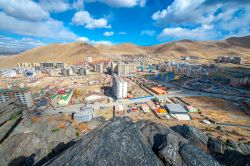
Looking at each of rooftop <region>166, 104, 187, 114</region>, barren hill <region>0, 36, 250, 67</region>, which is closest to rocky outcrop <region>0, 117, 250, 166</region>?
rooftop <region>166, 104, 187, 114</region>

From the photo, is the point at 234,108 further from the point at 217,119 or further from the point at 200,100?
the point at 217,119

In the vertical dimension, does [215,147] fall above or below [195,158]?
below

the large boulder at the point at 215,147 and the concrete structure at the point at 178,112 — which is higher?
the large boulder at the point at 215,147

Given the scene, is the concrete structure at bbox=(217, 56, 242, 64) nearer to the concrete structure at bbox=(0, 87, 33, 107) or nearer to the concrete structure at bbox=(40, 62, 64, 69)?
the concrete structure at bbox=(40, 62, 64, 69)

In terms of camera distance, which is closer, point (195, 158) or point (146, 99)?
point (195, 158)

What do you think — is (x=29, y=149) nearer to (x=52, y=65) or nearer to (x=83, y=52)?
(x=52, y=65)

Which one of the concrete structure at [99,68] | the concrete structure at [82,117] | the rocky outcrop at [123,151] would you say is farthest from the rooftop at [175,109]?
the concrete structure at [99,68]

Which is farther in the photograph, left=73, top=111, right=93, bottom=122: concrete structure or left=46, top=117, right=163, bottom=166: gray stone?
left=73, top=111, right=93, bottom=122: concrete structure

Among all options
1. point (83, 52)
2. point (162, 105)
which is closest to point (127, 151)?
point (162, 105)

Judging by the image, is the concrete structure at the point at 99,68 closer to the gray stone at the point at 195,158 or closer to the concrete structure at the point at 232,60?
the gray stone at the point at 195,158
